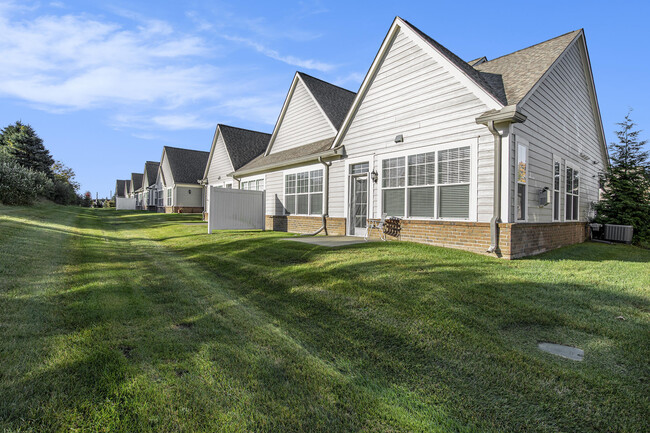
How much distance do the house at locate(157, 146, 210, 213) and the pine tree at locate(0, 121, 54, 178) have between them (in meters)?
11.7

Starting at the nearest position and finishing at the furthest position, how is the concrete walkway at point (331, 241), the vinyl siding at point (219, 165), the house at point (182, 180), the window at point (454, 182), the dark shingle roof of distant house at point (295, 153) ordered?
the window at point (454, 182) → the concrete walkway at point (331, 241) → the dark shingle roof of distant house at point (295, 153) → the vinyl siding at point (219, 165) → the house at point (182, 180)

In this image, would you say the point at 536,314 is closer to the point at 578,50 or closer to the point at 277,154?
the point at 578,50

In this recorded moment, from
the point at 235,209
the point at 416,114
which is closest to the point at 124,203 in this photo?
the point at 235,209

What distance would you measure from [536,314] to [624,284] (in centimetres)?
283

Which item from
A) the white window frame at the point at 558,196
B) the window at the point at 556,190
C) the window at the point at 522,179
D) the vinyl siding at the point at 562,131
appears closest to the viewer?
the window at the point at 522,179

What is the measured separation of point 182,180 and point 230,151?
565 inches

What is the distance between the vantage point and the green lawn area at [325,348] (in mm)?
2252

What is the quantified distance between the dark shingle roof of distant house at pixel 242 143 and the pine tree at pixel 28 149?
79.1ft

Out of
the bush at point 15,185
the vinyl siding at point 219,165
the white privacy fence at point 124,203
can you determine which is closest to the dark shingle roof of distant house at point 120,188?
the white privacy fence at point 124,203

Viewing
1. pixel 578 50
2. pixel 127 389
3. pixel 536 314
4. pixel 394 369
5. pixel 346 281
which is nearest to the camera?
pixel 127 389

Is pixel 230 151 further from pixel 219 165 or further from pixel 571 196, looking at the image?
pixel 571 196

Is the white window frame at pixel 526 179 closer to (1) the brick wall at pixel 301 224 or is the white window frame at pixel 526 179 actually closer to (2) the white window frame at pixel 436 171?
(2) the white window frame at pixel 436 171

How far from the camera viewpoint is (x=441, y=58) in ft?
27.9

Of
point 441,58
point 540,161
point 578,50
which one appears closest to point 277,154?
point 441,58
